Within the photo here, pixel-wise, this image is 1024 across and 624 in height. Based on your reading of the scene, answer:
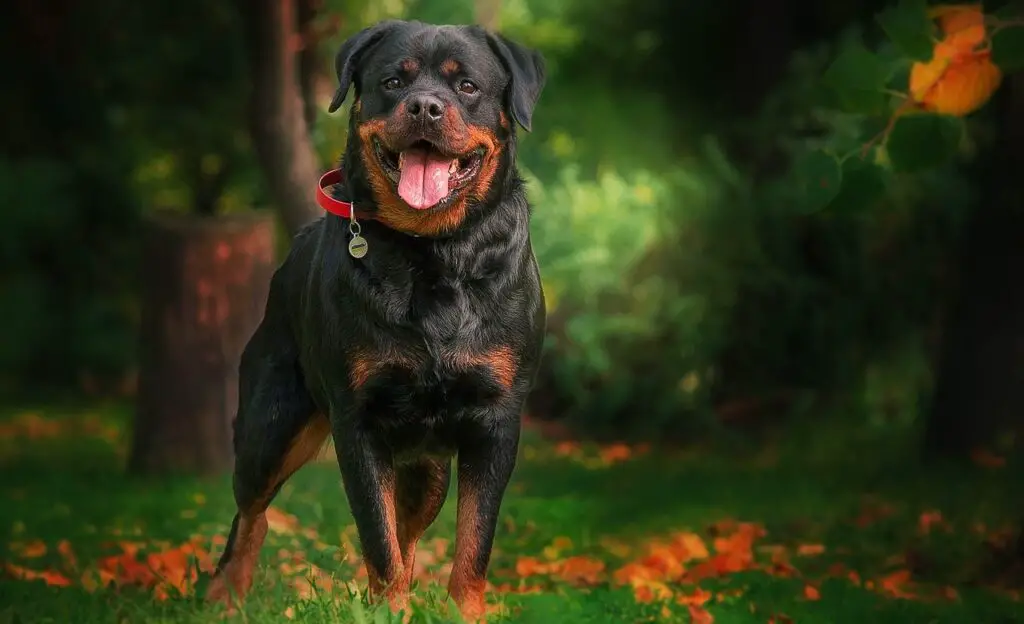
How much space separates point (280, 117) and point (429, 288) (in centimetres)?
536

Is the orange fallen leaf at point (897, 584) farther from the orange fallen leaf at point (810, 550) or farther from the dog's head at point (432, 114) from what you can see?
the dog's head at point (432, 114)

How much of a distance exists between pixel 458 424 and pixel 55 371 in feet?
35.4

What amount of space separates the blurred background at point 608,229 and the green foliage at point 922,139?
0.57ft

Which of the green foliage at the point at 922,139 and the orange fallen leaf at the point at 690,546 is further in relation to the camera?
the orange fallen leaf at the point at 690,546

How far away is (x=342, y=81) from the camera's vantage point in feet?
16.1

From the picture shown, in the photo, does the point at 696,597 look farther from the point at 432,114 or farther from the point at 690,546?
the point at 432,114

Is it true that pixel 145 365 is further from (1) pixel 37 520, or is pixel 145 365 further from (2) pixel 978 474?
(2) pixel 978 474

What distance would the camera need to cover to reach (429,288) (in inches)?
189

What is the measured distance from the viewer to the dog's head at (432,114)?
4602 mm

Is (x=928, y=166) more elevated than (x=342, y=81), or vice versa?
(x=342, y=81)

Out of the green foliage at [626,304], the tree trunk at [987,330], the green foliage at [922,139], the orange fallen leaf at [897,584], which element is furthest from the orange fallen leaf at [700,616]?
the green foliage at [626,304]

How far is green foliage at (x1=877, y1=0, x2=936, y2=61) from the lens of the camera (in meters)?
5.74

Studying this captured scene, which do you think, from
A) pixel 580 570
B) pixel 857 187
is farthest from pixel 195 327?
pixel 857 187

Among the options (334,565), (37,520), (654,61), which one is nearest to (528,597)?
(334,565)
